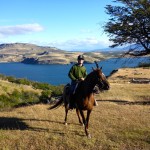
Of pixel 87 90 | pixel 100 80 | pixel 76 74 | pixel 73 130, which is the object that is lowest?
pixel 73 130

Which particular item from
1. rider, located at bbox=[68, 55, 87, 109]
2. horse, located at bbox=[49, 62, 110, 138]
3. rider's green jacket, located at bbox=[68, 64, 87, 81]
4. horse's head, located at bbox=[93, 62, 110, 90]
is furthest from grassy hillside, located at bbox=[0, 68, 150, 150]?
rider's green jacket, located at bbox=[68, 64, 87, 81]

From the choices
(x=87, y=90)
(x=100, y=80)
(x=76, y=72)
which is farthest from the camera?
(x=76, y=72)

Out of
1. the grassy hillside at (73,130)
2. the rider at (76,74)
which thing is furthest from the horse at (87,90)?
the grassy hillside at (73,130)

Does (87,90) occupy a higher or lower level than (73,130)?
higher

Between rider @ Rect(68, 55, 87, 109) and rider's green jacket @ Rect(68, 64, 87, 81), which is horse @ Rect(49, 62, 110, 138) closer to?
rider @ Rect(68, 55, 87, 109)

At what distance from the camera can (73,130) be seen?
14469 millimetres

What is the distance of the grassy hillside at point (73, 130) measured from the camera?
12.4 metres

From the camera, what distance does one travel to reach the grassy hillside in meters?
12.4

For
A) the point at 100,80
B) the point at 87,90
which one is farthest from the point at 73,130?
the point at 100,80

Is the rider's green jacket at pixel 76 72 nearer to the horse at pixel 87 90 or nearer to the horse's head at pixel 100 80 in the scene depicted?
the horse at pixel 87 90

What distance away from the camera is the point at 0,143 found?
1266 cm

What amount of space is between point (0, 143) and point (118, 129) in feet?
17.1

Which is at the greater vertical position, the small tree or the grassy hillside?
the small tree

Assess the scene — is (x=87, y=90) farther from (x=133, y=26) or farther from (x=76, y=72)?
(x=133, y=26)
